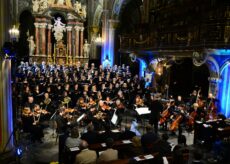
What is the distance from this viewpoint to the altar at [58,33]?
22609 millimetres

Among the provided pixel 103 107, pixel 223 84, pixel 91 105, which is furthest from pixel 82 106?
pixel 223 84

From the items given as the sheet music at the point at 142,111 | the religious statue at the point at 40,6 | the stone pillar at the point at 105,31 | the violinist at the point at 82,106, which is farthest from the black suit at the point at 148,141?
the religious statue at the point at 40,6

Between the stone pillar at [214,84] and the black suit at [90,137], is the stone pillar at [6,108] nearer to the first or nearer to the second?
the black suit at [90,137]

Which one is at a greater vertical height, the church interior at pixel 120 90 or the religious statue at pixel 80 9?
the religious statue at pixel 80 9

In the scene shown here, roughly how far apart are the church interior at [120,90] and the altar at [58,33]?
94mm

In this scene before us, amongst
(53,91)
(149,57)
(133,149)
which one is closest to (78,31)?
(149,57)

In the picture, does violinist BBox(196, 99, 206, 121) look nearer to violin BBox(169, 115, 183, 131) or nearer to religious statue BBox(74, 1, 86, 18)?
violin BBox(169, 115, 183, 131)

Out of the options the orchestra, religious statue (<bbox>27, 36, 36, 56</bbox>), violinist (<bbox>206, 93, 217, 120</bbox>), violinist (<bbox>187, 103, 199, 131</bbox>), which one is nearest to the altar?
religious statue (<bbox>27, 36, 36, 56</bbox>)

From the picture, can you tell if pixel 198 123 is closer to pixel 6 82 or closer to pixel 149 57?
pixel 6 82

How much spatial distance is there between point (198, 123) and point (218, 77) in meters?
3.71

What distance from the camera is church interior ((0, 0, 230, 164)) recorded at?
6.72 meters

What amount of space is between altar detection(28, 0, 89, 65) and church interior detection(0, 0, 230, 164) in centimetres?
9

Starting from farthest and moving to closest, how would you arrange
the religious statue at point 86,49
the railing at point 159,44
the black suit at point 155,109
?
the religious statue at point 86,49, the railing at point 159,44, the black suit at point 155,109

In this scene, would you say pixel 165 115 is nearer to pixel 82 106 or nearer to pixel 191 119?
pixel 191 119
